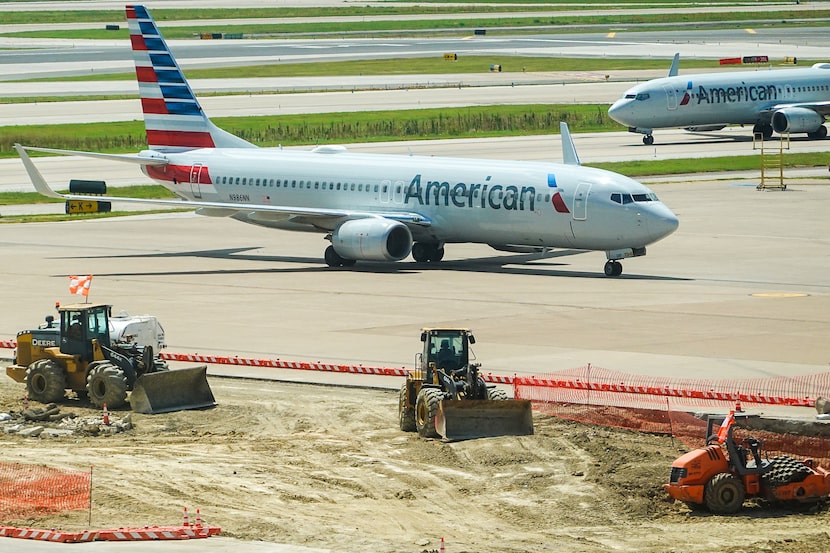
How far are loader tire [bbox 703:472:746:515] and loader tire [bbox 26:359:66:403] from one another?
15.4 metres

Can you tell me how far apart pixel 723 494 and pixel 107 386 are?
1415 centimetres

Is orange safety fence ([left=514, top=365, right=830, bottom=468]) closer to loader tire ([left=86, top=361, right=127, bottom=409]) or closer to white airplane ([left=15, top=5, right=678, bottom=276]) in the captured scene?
loader tire ([left=86, top=361, right=127, bottom=409])

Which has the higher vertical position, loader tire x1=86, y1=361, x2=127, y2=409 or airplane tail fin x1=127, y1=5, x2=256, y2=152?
airplane tail fin x1=127, y1=5, x2=256, y2=152

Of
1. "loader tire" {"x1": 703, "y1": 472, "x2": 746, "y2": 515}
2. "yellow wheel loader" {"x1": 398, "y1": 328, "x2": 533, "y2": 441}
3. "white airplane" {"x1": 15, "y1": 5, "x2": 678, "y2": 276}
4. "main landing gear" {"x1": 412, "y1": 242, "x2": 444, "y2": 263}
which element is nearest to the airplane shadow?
"main landing gear" {"x1": 412, "y1": 242, "x2": 444, "y2": 263}

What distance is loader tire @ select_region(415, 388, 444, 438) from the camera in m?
30.1

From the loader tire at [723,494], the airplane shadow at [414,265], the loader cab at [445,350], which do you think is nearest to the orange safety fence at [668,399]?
the loader cab at [445,350]

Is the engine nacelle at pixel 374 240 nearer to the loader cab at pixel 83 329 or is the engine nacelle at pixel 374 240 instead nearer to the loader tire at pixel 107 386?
the loader cab at pixel 83 329

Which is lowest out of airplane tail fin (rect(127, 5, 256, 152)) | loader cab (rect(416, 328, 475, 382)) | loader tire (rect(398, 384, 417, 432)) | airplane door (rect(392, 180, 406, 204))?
loader tire (rect(398, 384, 417, 432))

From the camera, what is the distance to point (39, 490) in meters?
26.5

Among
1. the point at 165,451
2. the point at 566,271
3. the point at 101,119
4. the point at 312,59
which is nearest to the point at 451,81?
the point at 312,59

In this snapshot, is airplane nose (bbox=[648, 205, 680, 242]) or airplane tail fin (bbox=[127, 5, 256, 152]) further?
airplane tail fin (bbox=[127, 5, 256, 152])

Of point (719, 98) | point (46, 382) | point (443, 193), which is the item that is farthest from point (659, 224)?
point (719, 98)

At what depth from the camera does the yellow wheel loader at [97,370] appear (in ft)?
111

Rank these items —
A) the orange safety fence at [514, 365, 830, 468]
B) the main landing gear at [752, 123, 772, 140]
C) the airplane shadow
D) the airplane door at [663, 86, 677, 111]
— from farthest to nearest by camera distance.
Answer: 1. the main landing gear at [752, 123, 772, 140]
2. the airplane door at [663, 86, 677, 111]
3. the airplane shadow
4. the orange safety fence at [514, 365, 830, 468]
